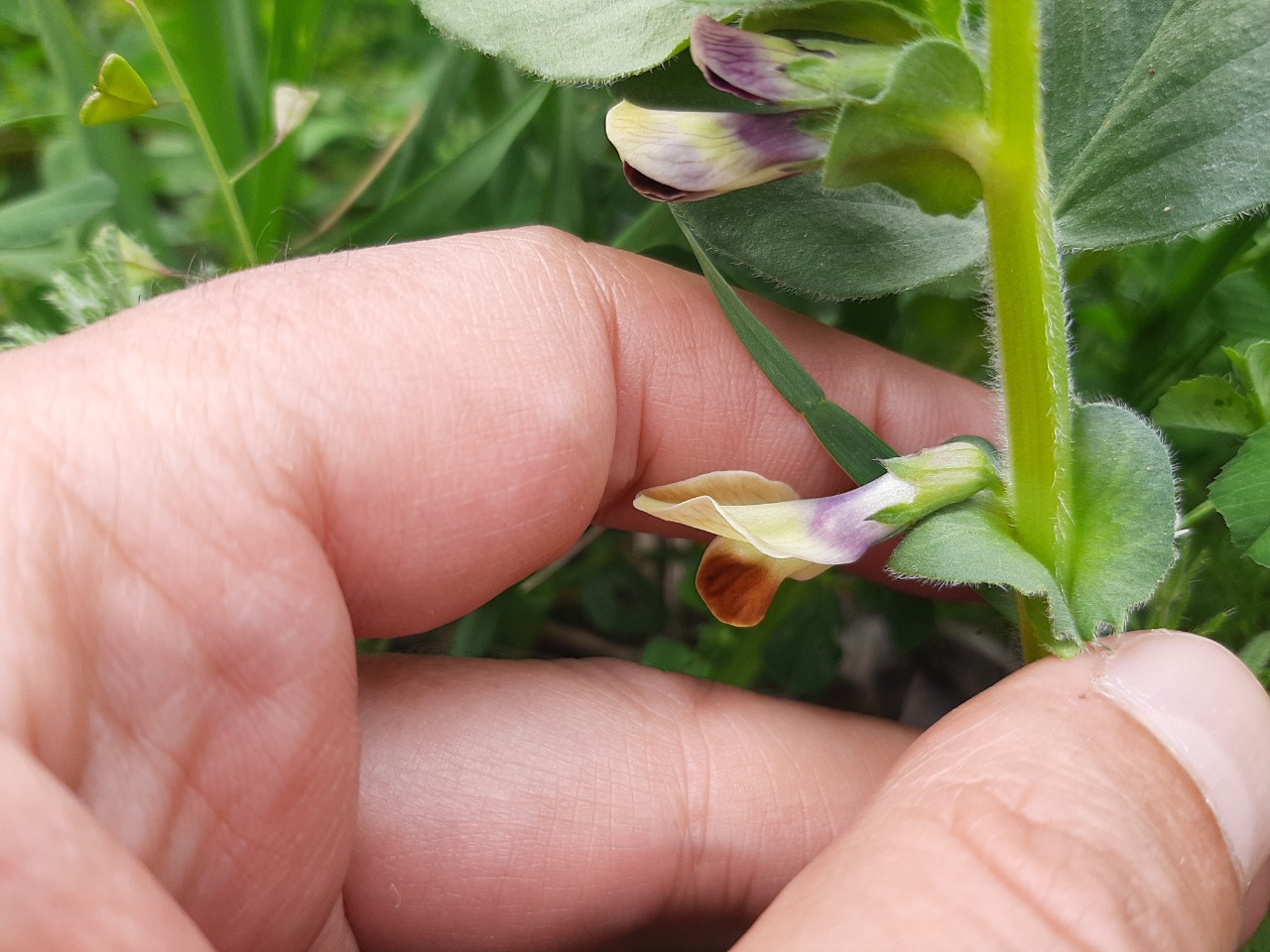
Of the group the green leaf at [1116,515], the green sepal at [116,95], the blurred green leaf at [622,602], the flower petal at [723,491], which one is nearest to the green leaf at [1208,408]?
the green leaf at [1116,515]

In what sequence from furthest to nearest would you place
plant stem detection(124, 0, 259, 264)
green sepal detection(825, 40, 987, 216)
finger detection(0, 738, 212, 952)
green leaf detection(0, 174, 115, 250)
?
green leaf detection(0, 174, 115, 250), plant stem detection(124, 0, 259, 264), green sepal detection(825, 40, 987, 216), finger detection(0, 738, 212, 952)

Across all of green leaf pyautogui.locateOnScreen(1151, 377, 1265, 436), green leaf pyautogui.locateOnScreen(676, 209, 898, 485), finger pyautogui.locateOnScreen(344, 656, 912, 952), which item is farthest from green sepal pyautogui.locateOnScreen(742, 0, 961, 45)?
finger pyautogui.locateOnScreen(344, 656, 912, 952)

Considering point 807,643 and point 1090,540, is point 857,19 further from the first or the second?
point 807,643

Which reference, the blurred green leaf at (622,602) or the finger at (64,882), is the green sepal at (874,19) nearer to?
the finger at (64,882)

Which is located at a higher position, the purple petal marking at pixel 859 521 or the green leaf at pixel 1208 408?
the purple petal marking at pixel 859 521

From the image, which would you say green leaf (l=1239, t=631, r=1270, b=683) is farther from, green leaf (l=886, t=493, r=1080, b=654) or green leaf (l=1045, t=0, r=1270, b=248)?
green leaf (l=1045, t=0, r=1270, b=248)

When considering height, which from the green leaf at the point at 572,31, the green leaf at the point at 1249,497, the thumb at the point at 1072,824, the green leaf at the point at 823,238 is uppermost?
the green leaf at the point at 572,31

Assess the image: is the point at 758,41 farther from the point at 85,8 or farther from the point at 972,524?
the point at 85,8
